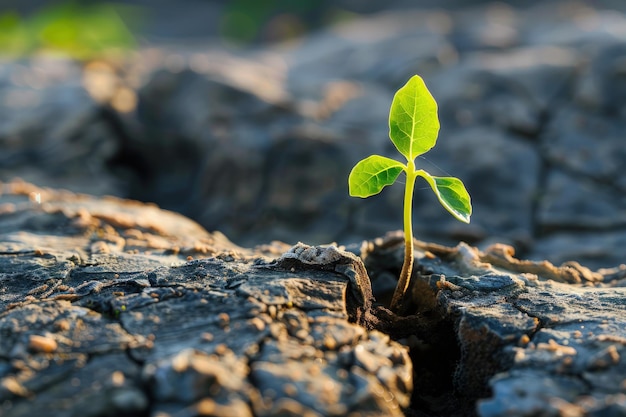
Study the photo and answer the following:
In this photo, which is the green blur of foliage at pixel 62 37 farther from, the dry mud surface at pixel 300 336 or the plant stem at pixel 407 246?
the plant stem at pixel 407 246

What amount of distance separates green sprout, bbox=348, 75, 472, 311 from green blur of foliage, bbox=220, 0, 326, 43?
7985 mm

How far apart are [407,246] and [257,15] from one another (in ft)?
34.0

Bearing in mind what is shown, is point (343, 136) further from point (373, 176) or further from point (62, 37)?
point (62, 37)

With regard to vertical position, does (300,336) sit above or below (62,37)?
below

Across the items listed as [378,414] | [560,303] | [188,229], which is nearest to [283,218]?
[188,229]

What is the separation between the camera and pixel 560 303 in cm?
184

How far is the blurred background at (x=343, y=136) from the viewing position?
166 inches

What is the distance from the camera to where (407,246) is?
1.83 meters

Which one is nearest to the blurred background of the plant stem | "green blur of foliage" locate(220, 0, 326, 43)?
the plant stem

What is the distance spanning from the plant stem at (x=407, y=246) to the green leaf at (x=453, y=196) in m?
0.04

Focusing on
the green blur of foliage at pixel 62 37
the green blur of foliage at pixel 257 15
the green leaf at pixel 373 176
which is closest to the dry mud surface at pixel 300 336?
the green leaf at pixel 373 176

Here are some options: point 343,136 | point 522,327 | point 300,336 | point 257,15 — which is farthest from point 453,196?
point 257,15

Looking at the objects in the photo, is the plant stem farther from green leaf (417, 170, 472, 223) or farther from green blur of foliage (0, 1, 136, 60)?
green blur of foliage (0, 1, 136, 60)

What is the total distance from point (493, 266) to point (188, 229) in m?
1.37
